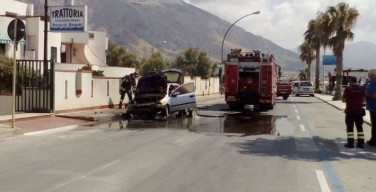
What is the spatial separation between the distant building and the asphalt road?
15692 millimetres

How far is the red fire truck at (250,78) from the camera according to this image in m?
24.5

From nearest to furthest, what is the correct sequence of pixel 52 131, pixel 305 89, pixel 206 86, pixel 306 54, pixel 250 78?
pixel 52 131 → pixel 250 78 → pixel 206 86 → pixel 305 89 → pixel 306 54

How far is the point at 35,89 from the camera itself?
62.3 ft

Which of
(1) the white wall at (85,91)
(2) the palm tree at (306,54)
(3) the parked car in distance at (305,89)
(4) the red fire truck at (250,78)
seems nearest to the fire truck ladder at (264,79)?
(4) the red fire truck at (250,78)

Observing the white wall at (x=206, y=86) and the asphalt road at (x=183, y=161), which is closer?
the asphalt road at (x=183, y=161)

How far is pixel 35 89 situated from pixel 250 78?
1117 centimetres

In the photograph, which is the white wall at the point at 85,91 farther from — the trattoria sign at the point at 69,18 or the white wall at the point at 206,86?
the white wall at the point at 206,86

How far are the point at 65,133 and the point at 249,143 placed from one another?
5705mm

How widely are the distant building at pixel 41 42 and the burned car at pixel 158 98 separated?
329 inches

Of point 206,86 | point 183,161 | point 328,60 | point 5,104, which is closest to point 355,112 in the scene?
point 183,161

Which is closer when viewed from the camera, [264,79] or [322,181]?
[322,181]

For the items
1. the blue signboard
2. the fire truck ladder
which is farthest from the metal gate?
the blue signboard

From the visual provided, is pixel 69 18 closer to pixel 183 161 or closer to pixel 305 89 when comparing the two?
pixel 183 161

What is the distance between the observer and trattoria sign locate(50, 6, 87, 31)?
83.5ft
